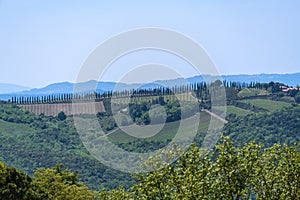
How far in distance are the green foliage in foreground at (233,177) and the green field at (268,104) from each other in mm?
110873

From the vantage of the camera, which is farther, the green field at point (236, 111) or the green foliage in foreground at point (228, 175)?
the green field at point (236, 111)

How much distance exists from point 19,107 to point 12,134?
65.7 ft

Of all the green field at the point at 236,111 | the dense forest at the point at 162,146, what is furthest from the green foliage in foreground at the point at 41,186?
the green field at the point at 236,111

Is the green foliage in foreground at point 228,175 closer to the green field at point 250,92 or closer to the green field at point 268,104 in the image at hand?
the green field at point 268,104

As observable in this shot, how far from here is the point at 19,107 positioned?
13425 cm

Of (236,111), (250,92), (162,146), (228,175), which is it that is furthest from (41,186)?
(250,92)

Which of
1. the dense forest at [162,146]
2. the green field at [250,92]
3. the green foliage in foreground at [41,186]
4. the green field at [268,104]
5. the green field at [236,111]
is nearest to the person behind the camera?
the dense forest at [162,146]

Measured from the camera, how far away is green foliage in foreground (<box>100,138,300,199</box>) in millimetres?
14164

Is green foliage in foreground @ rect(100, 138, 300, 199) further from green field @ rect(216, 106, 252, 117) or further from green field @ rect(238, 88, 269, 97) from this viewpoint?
green field @ rect(238, 88, 269, 97)

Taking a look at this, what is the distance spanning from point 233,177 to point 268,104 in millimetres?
118865

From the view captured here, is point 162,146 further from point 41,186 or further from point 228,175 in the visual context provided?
point 228,175

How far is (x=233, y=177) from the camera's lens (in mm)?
14469

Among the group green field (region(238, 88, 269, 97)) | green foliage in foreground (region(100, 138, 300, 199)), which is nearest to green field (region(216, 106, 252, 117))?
green field (region(238, 88, 269, 97))

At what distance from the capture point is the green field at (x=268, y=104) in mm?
127000
